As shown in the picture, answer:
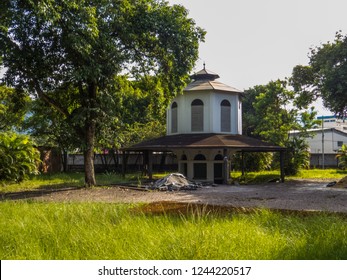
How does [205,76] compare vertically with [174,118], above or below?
above

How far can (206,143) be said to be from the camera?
945 inches

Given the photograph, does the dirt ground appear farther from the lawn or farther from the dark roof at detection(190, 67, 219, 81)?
the dark roof at detection(190, 67, 219, 81)

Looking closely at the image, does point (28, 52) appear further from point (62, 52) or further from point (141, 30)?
point (141, 30)

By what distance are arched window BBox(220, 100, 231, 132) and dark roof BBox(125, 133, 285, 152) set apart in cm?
75

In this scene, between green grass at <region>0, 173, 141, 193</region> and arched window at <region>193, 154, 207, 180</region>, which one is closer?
green grass at <region>0, 173, 141, 193</region>

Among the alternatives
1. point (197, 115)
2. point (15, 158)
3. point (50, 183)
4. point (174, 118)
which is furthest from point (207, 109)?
point (15, 158)

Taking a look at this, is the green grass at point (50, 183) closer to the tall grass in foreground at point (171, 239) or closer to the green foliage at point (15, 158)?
the green foliage at point (15, 158)

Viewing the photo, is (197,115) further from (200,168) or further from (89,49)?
(89,49)

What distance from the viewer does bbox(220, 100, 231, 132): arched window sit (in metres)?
27.6

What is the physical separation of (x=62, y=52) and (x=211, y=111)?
1166cm

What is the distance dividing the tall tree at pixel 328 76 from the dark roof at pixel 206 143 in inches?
181

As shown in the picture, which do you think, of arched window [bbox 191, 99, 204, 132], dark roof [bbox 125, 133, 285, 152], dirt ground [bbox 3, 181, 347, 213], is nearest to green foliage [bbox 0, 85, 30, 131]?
dark roof [bbox 125, 133, 285, 152]

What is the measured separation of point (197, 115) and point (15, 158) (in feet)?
40.2

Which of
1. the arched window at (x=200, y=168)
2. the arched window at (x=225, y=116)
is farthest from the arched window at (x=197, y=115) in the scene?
the arched window at (x=200, y=168)
